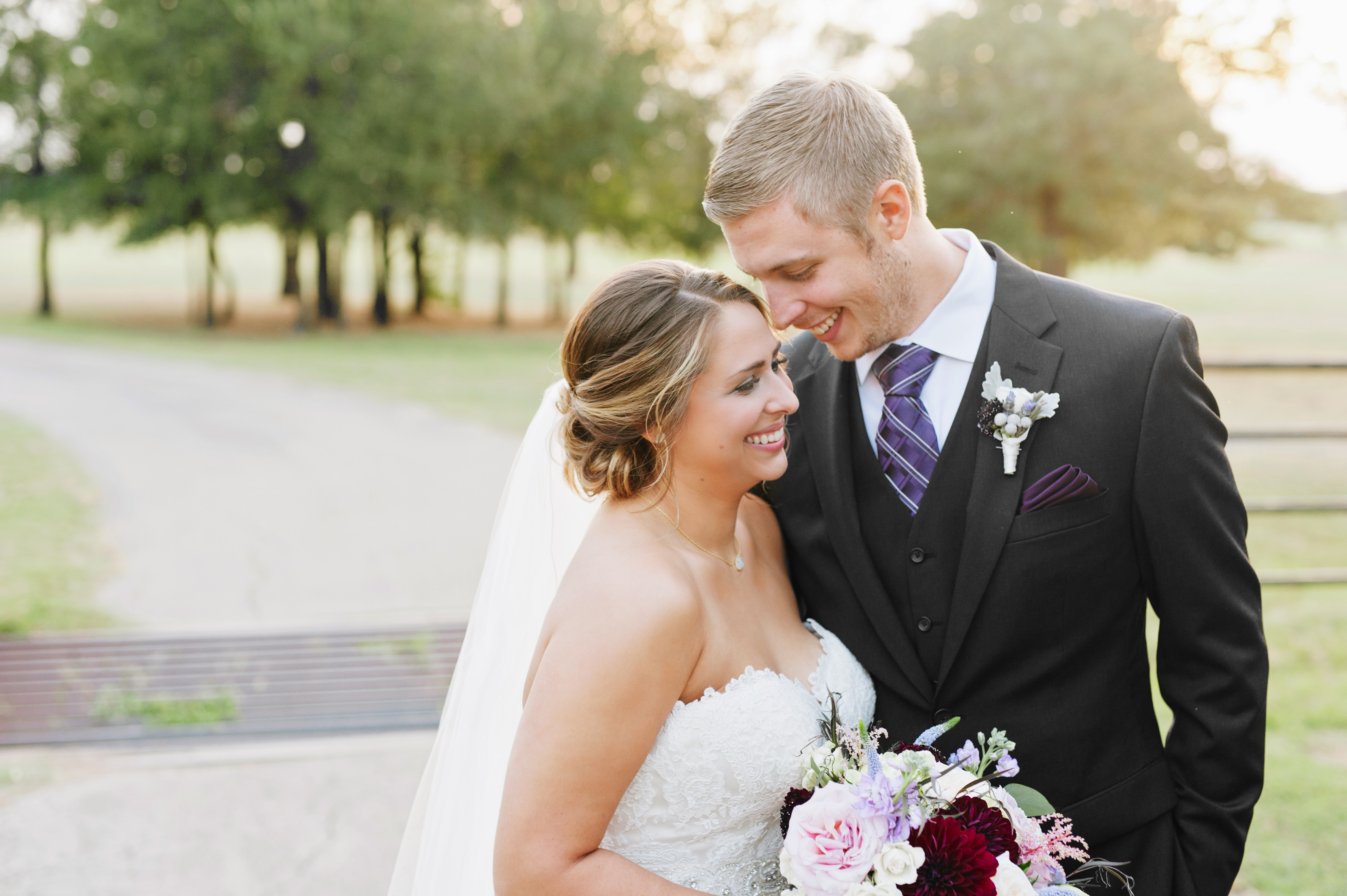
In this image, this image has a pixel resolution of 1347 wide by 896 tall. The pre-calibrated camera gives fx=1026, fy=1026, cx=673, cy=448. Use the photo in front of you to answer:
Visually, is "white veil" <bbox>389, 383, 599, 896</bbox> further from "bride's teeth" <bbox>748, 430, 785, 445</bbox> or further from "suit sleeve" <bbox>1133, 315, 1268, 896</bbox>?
"suit sleeve" <bbox>1133, 315, 1268, 896</bbox>

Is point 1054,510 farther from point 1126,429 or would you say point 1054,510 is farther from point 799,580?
point 799,580

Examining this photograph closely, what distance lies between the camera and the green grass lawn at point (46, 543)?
6.57 metres

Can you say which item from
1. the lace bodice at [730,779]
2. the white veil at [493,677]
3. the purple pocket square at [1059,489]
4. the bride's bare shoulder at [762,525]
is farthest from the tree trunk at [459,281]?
the purple pocket square at [1059,489]

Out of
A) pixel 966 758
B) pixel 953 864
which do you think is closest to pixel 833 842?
pixel 953 864

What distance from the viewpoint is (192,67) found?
25.5 metres

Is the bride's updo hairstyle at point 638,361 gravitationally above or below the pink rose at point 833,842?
above

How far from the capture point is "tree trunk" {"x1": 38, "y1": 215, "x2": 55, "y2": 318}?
2895 cm

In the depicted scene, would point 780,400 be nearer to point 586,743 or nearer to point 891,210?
point 891,210

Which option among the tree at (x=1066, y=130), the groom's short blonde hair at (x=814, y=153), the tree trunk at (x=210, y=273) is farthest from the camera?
the tree trunk at (x=210, y=273)

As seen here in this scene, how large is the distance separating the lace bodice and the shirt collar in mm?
764

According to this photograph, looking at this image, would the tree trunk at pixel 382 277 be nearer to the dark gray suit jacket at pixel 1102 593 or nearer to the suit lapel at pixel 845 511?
the suit lapel at pixel 845 511

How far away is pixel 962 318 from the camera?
7.92 feet

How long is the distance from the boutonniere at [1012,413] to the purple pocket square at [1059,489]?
7 centimetres

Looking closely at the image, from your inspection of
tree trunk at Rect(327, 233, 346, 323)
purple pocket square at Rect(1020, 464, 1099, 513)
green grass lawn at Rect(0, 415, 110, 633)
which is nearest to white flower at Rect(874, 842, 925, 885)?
purple pocket square at Rect(1020, 464, 1099, 513)
